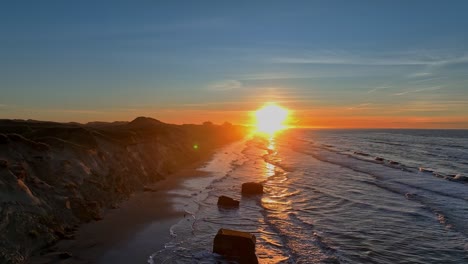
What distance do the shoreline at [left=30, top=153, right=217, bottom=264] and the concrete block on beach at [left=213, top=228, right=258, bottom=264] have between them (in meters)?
3.10

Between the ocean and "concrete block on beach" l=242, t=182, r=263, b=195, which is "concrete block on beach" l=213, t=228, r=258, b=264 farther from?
"concrete block on beach" l=242, t=182, r=263, b=195

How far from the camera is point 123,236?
17672 mm

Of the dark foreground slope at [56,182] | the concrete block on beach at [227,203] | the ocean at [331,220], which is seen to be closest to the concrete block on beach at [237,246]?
the ocean at [331,220]

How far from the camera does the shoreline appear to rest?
574 inches

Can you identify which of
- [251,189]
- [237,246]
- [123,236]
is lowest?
[123,236]

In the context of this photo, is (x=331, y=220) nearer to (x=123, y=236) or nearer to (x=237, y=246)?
(x=237, y=246)

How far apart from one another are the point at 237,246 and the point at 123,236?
612 centimetres

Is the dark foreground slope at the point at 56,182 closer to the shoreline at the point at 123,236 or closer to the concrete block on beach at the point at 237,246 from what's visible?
the shoreline at the point at 123,236

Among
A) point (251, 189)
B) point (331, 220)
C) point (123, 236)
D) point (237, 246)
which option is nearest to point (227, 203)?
point (251, 189)

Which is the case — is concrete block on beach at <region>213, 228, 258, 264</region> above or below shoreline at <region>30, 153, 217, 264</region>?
above

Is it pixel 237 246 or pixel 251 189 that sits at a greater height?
pixel 237 246

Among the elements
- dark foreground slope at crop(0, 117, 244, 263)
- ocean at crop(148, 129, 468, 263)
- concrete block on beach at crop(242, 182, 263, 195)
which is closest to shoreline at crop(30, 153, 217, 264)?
dark foreground slope at crop(0, 117, 244, 263)

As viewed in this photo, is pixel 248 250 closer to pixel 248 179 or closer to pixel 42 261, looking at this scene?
pixel 42 261

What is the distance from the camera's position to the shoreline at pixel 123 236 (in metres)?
14.6
